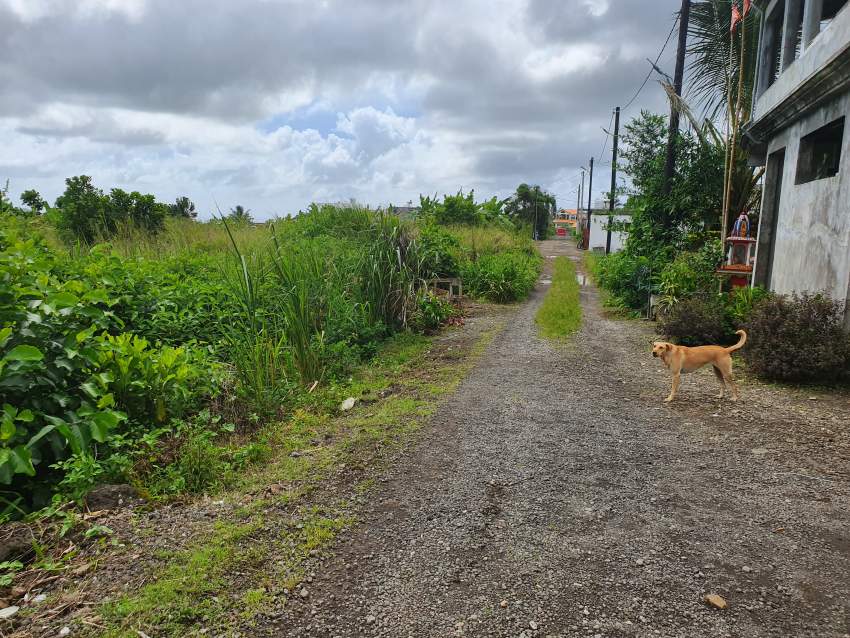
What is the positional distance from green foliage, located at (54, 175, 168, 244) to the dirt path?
833cm

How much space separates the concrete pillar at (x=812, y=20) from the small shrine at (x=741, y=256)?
3190mm

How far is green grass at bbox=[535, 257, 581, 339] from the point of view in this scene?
379 inches

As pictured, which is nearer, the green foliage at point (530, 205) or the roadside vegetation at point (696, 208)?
the roadside vegetation at point (696, 208)

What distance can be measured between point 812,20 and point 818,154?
186 cm

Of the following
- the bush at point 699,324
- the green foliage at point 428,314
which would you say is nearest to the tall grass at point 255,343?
the green foliage at point 428,314

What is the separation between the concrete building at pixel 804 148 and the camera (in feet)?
21.0

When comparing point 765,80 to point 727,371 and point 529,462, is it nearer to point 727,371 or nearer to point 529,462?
point 727,371

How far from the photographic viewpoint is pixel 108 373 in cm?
388

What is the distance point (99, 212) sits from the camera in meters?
10.9

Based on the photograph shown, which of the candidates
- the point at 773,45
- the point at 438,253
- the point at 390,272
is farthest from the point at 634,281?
the point at 390,272

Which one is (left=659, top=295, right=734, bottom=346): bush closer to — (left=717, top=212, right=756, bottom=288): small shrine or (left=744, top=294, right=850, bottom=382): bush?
(left=744, top=294, right=850, bottom=382): bush

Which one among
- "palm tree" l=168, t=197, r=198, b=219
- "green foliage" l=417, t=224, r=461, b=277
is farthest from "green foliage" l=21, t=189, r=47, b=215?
"green foliage" l=417, t=224, r=461, b=277

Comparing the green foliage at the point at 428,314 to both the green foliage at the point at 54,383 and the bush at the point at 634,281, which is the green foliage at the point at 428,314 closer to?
the bush at the point at 634,281

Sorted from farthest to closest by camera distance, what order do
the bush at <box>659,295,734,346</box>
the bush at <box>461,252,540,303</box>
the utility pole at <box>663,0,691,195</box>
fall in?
the bush at <box>461,252,540,303</box> < the utility pole at <box>663,0,691,195</box> < the bush at <box>659,295,734,346</box>
